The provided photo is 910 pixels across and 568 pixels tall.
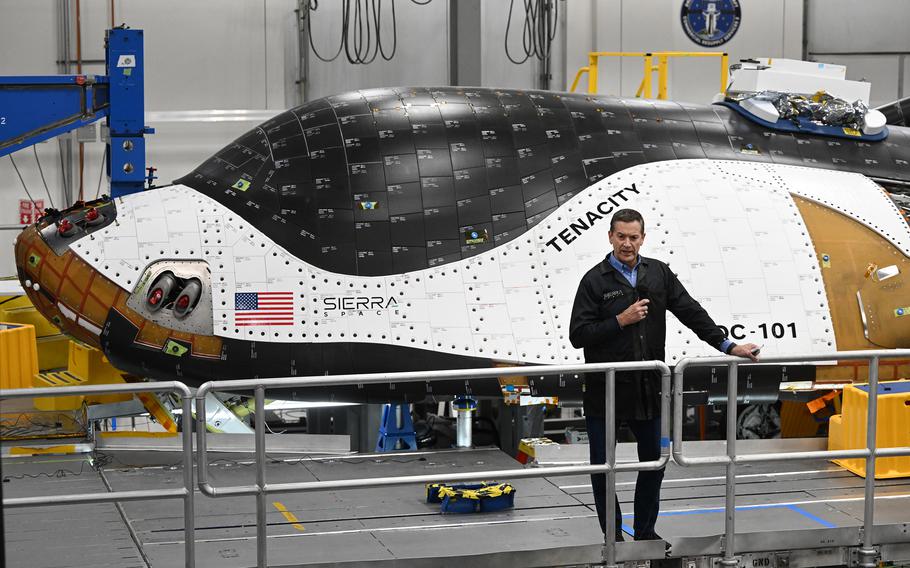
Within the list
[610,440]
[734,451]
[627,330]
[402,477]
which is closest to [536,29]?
[627,330]

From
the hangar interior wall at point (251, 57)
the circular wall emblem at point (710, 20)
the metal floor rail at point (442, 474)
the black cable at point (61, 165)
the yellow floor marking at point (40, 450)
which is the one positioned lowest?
the yellow floor marking at point (40, 450)

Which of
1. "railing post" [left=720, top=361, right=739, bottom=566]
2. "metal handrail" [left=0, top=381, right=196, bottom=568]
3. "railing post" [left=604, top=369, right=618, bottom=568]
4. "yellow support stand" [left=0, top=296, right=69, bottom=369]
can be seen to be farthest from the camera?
"yellow support stand" [left=0, top=296, right=69, bottom=369]

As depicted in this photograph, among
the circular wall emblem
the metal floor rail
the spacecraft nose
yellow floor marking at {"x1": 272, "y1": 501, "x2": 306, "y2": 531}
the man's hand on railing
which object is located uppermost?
the circular wall emblem

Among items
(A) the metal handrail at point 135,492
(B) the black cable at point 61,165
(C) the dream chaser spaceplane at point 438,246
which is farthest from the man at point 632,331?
(B) the black cable at point 61,165

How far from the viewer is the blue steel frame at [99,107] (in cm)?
938

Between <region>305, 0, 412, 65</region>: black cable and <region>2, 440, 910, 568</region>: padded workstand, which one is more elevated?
<region>305, 0, 412, 65</region>: black cable

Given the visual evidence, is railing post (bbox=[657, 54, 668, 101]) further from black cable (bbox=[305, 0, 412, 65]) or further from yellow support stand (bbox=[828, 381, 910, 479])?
black cable (bbox=[305, 0, 412, 65])

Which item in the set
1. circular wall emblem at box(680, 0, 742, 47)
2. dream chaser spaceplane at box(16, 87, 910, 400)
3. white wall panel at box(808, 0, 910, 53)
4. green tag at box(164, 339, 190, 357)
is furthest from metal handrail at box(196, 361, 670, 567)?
white wall panel at box(808, 0, 910, 53)

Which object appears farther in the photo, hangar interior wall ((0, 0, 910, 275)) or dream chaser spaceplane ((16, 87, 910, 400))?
hangar interior wall ((0, 0, 910, 275))

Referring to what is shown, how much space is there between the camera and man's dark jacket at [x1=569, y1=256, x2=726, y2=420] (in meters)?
6.34

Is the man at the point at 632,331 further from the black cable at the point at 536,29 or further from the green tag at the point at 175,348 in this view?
the black cable at the point at 536,29

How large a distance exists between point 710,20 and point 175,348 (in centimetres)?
1576

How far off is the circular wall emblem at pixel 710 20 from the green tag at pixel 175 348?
15557 millimetres

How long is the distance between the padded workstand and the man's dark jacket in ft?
2.82
